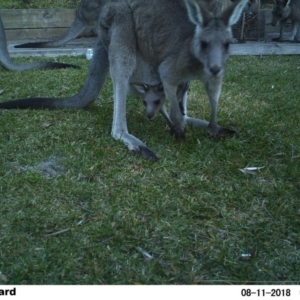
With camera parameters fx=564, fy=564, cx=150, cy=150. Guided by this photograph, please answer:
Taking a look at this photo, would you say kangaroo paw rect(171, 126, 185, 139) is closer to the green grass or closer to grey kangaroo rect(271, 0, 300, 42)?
the green grass

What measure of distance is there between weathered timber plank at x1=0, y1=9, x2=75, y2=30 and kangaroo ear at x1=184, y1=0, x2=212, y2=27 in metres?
6.62

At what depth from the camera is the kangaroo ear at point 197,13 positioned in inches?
147

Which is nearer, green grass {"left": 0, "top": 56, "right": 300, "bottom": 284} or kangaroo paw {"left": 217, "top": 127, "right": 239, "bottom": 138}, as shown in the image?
green grass {"left": 0, "top": 56, "right": 300, "bottom": 284}

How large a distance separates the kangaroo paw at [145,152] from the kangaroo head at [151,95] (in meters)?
0.65

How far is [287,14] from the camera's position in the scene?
975cm

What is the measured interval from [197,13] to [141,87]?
32.4 inches

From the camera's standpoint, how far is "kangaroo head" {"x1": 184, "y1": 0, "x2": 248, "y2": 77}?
370 cm

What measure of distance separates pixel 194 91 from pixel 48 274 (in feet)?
11.7

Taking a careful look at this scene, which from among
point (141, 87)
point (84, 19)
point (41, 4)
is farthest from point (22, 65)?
point (41, 4)

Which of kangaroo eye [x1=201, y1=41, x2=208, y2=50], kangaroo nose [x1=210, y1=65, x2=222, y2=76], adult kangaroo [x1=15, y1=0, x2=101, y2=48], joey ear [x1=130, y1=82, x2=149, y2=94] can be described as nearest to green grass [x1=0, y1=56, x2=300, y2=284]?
joey ear [x1=130, y1=82, x2=149, y2=94]

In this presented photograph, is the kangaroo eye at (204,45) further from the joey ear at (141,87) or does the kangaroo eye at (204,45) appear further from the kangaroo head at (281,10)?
the kangaroo head at (281,10)

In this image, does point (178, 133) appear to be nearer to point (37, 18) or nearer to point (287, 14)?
point (287, 14)

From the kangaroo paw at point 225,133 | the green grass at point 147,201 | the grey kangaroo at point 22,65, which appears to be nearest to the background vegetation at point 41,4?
the grey kangaroo at point 22,65

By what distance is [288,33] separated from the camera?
36.0 ft
